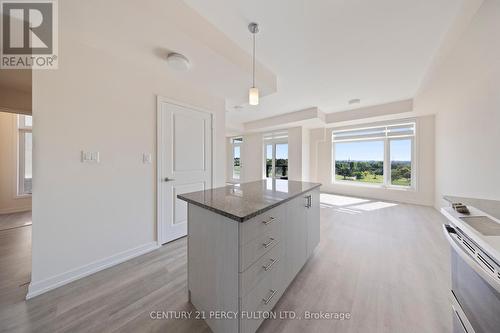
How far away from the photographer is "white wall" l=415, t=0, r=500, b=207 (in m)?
1.67

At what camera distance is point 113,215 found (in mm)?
2014

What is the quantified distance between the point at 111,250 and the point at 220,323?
1646 mm

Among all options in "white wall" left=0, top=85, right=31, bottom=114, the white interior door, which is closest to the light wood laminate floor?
the white interior door

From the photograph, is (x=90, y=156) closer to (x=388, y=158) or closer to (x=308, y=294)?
(x=308, y=294)

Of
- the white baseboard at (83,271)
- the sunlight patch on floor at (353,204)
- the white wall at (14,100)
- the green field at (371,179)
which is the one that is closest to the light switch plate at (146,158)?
the white baseboard at (83,271)

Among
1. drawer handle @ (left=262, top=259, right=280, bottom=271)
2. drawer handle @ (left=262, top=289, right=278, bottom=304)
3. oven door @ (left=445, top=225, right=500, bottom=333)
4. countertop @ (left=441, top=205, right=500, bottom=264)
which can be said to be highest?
countertop @ (left=441, top=205, right=500, bottom=264)

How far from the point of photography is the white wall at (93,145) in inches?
61.3

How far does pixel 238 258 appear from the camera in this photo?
39.9 inches

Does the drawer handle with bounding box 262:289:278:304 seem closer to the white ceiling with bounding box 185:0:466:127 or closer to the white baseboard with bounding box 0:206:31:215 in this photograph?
the white ceiling with bounding box 185:0:466:127

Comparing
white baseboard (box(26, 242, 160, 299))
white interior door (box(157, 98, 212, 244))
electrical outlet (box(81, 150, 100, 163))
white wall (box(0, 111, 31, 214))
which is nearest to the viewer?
white baseboard (box(26, 242, 160, 299))

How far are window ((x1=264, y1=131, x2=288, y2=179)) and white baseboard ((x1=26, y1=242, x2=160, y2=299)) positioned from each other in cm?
507

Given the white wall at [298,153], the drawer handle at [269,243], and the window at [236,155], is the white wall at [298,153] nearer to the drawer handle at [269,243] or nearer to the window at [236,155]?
the window at [236,155]

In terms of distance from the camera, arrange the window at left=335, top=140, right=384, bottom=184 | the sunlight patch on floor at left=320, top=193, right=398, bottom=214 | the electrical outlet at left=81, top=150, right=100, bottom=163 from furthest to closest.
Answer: the window at left=335, top=140, right=384, bottom=184 < the sunlight patch on floor at left=320, top=193, right=398, bottom=214 < the electrical outlet at left=81, top=150, right=100, bottom=163

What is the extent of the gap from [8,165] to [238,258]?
19.4 feet
